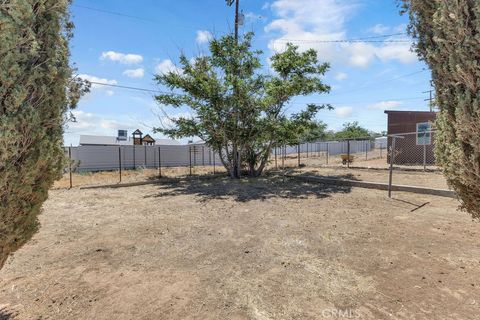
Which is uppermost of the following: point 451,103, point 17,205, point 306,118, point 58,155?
point 306,118

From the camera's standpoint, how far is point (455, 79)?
223 centimetres

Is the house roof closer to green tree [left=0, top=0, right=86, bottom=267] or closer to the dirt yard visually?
the dirt yard

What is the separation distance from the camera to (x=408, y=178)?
1038cm

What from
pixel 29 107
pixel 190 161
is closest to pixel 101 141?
pixel 190 161

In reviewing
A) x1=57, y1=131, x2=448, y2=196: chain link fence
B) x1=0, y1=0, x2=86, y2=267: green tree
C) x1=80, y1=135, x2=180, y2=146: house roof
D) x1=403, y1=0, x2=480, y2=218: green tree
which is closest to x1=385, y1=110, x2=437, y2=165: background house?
x1=57, y1=131, x2=448, y2=196: chain link fence

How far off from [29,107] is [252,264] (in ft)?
9.59

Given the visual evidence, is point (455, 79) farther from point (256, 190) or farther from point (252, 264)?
point (256, 190)

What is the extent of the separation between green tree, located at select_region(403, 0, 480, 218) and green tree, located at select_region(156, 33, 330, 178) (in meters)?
9.31

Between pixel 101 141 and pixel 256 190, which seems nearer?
pixel 256 190

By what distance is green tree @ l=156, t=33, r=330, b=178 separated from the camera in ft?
39.6

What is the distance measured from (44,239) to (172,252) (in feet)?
7.73

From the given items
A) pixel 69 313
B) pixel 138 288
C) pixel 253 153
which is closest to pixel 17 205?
pixel 69 313

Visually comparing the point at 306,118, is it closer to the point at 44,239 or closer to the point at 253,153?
the point at 253,153

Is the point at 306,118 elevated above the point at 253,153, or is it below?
above
